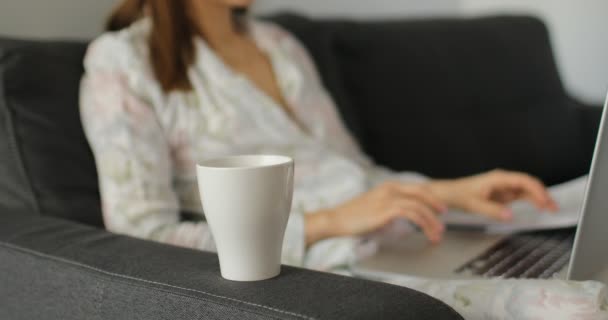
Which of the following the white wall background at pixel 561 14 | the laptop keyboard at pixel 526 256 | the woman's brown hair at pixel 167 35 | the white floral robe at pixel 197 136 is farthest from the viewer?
the white wall background at pixel 561 14

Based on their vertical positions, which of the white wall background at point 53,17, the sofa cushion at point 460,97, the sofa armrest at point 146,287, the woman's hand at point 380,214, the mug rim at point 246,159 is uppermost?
the mug rim at point 246,159

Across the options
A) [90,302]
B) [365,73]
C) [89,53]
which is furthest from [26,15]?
→ [90,302]

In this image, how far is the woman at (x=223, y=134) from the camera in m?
1.08

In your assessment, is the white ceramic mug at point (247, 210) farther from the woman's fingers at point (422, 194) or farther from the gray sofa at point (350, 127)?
the woman's fingers at point (422, 194)

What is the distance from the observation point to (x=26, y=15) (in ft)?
4.86

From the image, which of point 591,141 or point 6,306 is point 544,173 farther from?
point 6,306

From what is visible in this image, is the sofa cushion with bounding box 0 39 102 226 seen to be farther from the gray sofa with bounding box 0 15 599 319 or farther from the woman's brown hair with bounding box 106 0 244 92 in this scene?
the woman's brown hair with bounding box 106 0 244 92

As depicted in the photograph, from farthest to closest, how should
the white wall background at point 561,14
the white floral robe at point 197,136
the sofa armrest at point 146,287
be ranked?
1. the white wall background at point 561,14
2. the white floral robe at point 197,136
3. the sofa armrest at point 146,287

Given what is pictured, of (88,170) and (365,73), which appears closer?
(88,170)

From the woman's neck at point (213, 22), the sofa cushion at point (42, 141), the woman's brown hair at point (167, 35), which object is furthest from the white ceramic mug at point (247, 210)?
the woman's neck at point (213, 22)

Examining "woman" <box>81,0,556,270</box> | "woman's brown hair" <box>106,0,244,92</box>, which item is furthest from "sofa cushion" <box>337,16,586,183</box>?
"woman's brown hair" <box>106,0,244,92</box>

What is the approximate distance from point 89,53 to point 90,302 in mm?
584

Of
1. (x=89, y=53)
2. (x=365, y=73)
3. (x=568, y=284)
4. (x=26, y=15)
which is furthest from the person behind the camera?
(x=365, y=73)

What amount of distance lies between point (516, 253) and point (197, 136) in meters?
0.57
